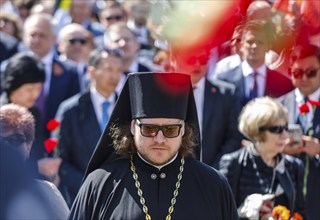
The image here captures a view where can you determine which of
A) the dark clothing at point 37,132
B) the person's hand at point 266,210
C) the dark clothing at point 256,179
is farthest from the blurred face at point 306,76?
the dark clothing at point 37,132

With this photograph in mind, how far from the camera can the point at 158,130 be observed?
228 inches

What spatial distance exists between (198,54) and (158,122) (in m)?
2.14

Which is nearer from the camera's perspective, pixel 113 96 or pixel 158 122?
pixel 158 122

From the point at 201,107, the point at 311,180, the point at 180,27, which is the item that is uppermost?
the point at 180,27

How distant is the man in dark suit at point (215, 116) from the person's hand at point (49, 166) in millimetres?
1276

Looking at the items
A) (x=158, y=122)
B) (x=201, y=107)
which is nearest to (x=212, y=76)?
(x=201, y=107)

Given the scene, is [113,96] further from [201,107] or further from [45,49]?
[45,49]

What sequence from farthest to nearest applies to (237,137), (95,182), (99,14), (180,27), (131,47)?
(99,14)
(131,47)
(237,137)
(180,27)
(95,182)

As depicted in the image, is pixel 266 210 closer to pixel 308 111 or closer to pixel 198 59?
pixel 308 111

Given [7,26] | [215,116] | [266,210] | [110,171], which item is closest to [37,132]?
[215,116]

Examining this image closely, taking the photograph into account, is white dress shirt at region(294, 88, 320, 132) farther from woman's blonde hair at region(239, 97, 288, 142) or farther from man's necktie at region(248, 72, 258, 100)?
woman's blonde hair at region(239, 97, 288, 142)

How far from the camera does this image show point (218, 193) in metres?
5.83

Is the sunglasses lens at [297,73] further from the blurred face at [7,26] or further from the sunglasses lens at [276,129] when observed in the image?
the blurred face at [7,26]

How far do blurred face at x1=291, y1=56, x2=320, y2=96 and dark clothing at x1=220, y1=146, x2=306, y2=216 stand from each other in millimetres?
1036
